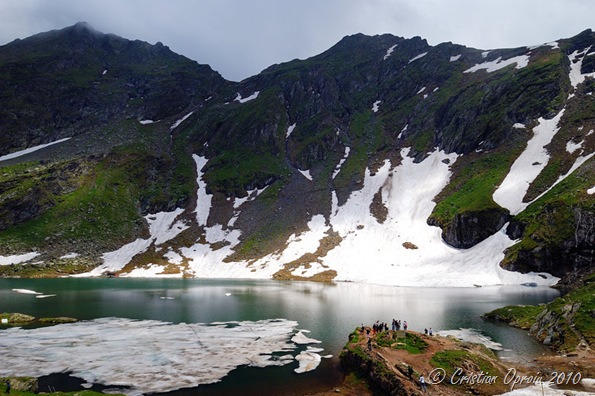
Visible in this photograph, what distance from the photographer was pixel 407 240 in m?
141

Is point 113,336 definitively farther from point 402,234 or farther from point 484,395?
point 402,234

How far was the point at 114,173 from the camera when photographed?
626 ft

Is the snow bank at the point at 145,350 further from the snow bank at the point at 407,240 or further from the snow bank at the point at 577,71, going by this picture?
the snow bank at the point at 577,71

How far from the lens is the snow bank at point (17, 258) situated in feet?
448

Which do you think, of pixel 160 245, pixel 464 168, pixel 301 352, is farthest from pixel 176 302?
pixel 464 168

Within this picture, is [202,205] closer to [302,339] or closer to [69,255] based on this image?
[69,255]

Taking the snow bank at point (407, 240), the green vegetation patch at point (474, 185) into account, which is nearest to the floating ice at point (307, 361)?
the snow bank at point (407, 240)

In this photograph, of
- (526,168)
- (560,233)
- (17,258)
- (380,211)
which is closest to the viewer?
(560,233)

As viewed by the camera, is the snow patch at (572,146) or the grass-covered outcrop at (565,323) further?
the snow patch at (572,146)

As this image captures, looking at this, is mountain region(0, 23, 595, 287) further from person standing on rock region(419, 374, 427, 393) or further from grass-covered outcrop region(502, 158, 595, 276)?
person standing on rock region(419, 374, 427, 393)

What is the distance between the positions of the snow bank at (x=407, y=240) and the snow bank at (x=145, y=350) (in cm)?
7191

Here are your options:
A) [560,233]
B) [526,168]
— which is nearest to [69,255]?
[560,233]

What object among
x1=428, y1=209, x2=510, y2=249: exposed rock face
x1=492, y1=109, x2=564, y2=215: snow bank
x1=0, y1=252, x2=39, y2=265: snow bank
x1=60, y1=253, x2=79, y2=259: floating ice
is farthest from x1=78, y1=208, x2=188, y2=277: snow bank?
x1=492, y1=109, x2=564, y2=215: snow bank

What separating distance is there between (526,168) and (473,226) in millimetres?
34357
